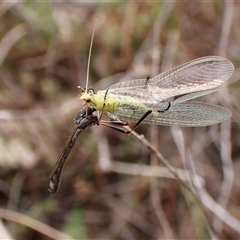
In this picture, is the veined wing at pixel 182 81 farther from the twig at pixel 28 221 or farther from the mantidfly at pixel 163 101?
the twig at pixel 28 221

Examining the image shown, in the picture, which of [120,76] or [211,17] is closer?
[120,76]

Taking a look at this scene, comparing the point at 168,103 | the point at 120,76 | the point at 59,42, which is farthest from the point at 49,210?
the point at 168,103

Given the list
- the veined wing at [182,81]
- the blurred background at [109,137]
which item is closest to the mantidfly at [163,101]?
the veined wing at [182,81]

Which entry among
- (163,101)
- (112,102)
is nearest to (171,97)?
(163,101)

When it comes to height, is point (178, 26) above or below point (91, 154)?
above

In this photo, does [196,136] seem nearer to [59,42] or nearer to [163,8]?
[163,8]

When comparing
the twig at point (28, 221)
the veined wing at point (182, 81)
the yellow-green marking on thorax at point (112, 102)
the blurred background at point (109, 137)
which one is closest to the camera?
the veined wing at point (182, 81)

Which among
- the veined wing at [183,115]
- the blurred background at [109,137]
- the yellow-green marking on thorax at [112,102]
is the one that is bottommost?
the veined wing at [183,115]
